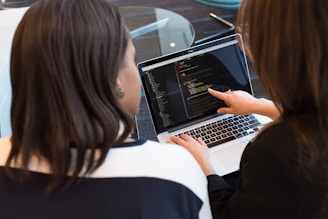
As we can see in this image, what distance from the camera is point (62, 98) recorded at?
69 cm

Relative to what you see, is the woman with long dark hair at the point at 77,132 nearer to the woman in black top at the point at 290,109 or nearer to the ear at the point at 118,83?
the ear at the point at 118,83

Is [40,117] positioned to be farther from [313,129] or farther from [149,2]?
[149,2]

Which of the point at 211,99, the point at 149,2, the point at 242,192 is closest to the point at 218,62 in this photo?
the point at 211,99

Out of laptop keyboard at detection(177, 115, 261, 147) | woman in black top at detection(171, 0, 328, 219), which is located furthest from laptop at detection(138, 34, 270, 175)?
woman in black top at detection(171, 0, 328, 219)

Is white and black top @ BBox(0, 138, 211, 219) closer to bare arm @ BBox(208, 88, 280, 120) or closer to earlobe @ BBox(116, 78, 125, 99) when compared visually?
earlobe @ BBox(116, 78, 125, 99)

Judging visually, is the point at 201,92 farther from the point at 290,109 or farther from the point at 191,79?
the point at 290,109

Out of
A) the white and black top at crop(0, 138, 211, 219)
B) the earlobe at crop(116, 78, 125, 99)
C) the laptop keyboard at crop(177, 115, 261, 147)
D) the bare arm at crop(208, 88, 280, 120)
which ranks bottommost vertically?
the laptop keyboard at crop(177, 115, 261, 147)

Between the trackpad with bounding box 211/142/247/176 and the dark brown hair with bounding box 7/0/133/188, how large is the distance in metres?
0.53

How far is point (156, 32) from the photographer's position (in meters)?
1.95

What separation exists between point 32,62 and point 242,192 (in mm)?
505

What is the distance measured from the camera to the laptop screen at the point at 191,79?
4.18ft

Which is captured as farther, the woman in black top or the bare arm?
the bare arm

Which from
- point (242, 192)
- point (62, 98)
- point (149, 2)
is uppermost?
point (62, 98)

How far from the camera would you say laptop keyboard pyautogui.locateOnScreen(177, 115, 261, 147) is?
4.24ft
